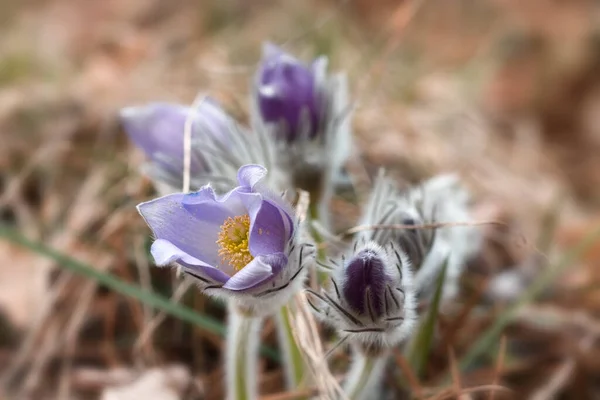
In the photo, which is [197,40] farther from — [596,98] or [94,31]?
[596,98]

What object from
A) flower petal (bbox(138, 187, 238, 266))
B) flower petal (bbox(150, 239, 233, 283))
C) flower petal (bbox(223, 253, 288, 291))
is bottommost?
flower petal (bbox(223, 253, 288, 291))

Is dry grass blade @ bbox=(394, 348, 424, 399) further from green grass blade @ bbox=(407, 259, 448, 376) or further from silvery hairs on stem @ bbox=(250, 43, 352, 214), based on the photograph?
silvery hairs on stem @ bbox=(250, 43, 352, 214)

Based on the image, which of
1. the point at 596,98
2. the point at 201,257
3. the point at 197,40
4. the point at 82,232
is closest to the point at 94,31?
the point at 197,40

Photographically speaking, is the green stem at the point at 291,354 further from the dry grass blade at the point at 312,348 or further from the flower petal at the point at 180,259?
the flower petal at the point at 180,259

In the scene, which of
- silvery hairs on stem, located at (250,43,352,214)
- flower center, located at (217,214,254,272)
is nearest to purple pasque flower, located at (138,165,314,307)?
flower center, located at (217,214,254,272)

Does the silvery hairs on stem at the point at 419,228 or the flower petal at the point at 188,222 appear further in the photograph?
the silvery hairs on stem at the point at 419,228

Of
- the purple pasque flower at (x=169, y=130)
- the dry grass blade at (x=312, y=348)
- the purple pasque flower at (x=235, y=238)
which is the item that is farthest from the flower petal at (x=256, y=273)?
the purple pasque flower at (x=169, y=130)

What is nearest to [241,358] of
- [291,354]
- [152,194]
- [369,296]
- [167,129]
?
[291,354]

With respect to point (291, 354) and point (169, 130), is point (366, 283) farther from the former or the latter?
point (169, 130)
